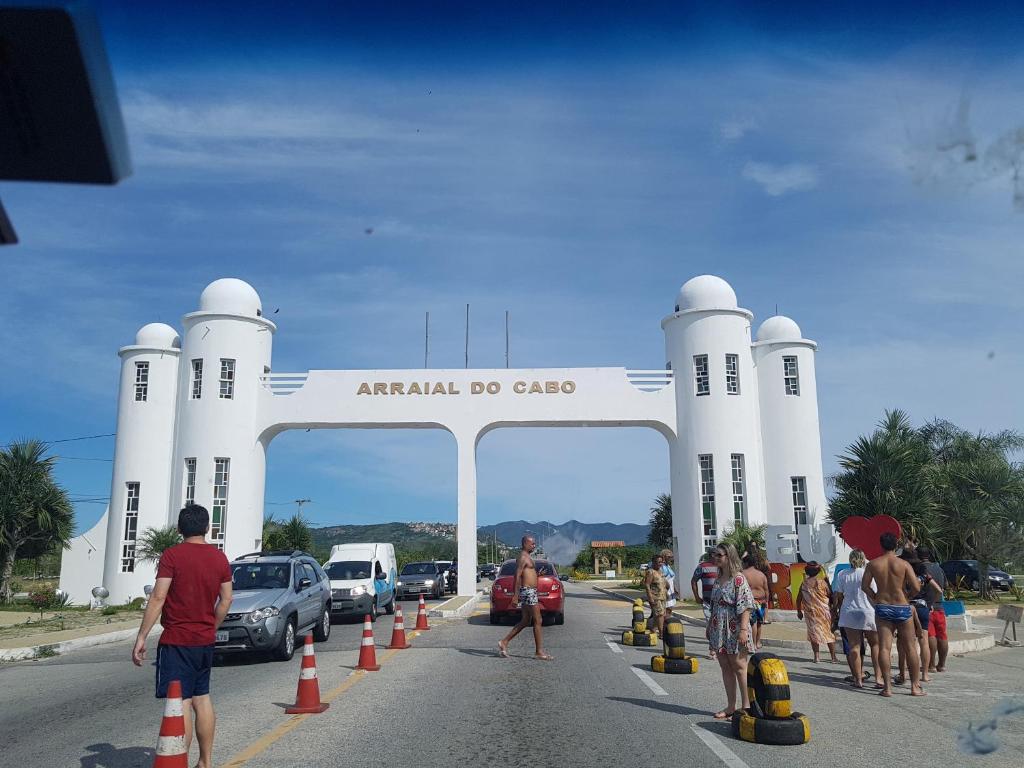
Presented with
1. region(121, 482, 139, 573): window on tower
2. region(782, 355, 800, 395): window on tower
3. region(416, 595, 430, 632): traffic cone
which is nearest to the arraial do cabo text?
region(121, 482, 139, 573): window on tower

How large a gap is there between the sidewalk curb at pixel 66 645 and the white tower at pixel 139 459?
37.6 ft

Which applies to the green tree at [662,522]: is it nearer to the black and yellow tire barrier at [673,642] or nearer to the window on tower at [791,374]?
the window on tower at [791,374]

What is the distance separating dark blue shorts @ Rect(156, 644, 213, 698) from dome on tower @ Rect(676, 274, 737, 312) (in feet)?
86.2

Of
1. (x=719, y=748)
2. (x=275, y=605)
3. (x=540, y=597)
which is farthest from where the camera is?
(x=540, y=597)

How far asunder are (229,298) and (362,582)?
1457 cm

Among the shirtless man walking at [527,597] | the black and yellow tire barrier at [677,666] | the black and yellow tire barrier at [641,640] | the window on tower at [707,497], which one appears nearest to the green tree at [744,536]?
the window on tower at [707,497]

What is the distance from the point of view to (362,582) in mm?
20828

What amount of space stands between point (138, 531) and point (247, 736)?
25392mm

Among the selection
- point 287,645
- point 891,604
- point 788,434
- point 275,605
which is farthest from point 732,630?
point 788,434

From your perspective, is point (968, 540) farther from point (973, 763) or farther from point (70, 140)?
point (70, 140)

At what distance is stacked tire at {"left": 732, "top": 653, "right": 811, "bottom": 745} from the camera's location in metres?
6.89

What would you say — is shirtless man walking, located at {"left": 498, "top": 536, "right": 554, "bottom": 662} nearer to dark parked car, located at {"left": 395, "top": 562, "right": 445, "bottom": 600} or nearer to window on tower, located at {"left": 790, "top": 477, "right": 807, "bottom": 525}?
window on tower, located at {"left": 790, "top": 477, "right": 807, "bottom": 525}

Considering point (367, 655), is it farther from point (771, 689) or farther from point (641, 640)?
point (771, 689)

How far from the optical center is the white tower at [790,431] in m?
29.6
